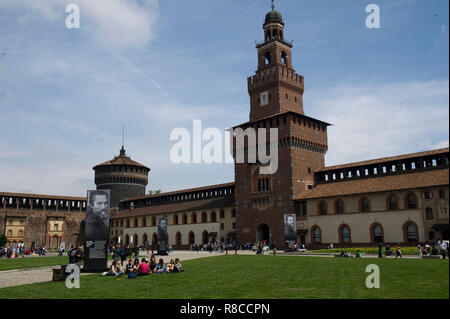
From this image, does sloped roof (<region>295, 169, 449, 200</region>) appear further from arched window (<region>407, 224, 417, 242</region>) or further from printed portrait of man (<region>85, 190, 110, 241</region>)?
printed portrait of man (<region>85, 190, 110, 241</region>)

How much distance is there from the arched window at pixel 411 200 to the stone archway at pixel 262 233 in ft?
63.1

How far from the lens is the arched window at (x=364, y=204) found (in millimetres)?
46247

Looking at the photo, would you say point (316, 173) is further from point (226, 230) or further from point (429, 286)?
point (429, 286)

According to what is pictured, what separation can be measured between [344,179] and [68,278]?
133 ft

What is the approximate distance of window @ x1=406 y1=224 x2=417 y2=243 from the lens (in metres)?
42.0

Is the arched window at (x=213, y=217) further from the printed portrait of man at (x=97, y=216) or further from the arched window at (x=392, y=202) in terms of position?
the printed portrait of man at (x=97, y=216)

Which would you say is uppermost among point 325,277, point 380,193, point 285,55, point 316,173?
point 285,55

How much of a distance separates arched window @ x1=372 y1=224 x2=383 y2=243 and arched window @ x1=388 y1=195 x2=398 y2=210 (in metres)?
2.53

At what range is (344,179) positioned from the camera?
171 feet

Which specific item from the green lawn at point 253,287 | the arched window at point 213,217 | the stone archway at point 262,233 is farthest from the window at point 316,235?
the green lawn at point 253,287

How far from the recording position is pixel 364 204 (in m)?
46.7

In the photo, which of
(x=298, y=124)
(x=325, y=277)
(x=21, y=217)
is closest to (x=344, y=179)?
(x=298, y=124)

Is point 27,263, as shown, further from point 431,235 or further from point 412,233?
point 431,235
